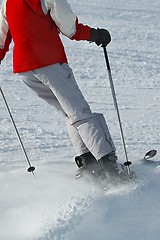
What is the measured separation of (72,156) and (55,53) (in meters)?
1.31

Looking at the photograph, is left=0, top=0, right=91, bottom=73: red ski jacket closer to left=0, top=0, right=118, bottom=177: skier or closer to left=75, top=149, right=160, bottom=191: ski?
left=0, top=0, right=118, bottom=177: skier

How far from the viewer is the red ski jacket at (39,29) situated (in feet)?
13.3

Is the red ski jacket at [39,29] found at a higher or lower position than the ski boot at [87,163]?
higher

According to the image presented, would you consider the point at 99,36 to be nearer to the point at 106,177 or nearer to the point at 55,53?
the point at 55,53

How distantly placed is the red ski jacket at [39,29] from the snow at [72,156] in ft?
3.42

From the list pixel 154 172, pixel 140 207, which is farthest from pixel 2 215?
pixel 154 172

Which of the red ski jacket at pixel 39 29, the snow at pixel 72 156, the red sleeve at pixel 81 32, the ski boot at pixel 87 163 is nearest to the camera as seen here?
the snow at pixel 72 156

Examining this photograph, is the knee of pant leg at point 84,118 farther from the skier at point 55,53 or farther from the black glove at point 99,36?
the black glove at point 99,36

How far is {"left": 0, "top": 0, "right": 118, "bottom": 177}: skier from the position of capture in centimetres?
→ 407

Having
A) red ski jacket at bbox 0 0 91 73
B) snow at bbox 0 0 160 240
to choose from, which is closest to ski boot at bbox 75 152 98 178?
snow at bbox 0 0 160 240

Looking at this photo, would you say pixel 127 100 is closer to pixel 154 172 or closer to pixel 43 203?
Answer: pixel 154 172

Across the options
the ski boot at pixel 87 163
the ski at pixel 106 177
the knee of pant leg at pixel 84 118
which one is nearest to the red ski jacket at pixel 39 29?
the knee of pant leg at pixel 84 118

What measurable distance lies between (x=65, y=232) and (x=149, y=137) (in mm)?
2416

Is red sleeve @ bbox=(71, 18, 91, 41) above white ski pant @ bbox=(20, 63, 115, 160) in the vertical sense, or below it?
above
